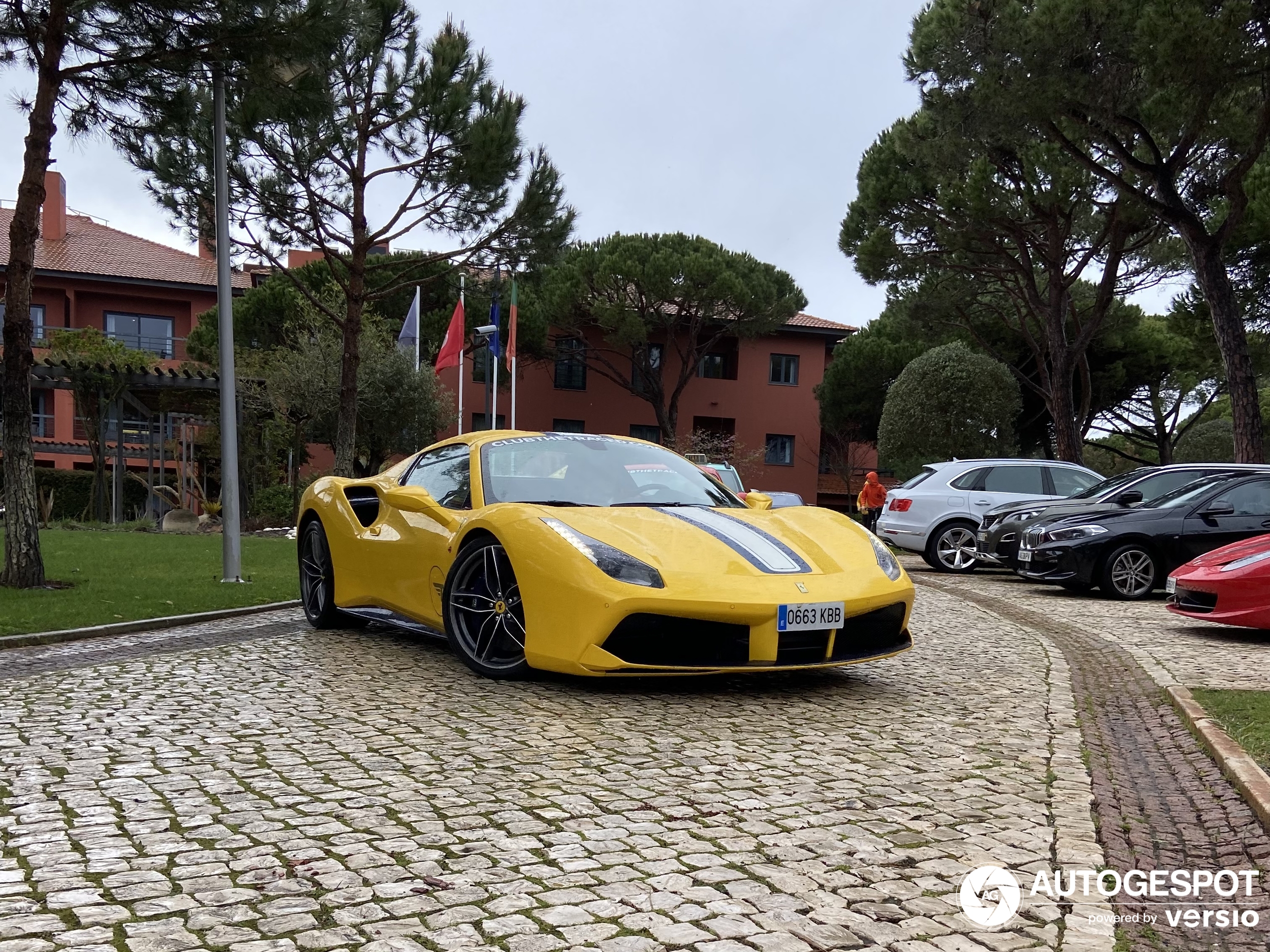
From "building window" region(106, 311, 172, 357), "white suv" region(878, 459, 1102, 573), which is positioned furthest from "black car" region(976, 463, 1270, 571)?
"building window" region(106, 311, 172, 357)

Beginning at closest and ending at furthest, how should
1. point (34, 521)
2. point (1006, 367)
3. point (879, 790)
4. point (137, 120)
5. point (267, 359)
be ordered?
point (879, 790) → point (34, 521) → point (137, 120) → point (267, 359) → point (1006, 367)

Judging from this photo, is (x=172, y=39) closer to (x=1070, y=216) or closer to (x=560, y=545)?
(x=560, y=545)

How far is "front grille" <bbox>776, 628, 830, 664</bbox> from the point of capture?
16.1ft

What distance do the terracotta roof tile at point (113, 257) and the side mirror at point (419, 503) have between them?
3503 centimetres

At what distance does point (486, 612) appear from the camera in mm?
5457

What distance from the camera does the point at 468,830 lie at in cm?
317

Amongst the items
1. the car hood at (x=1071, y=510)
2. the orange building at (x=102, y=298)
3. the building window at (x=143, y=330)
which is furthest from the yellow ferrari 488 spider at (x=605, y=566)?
the building window at (x=143, y=330)

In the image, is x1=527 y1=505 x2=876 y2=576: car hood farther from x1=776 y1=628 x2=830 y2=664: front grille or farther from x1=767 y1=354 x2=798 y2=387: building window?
x1=767 y1=354 x2=798 y2=387: building window

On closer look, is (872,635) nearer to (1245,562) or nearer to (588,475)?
(588,475)

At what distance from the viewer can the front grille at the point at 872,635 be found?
16.9 ft

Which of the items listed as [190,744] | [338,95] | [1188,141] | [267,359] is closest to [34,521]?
[190,744]

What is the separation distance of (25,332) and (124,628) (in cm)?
341

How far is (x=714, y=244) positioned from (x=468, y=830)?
3560cm

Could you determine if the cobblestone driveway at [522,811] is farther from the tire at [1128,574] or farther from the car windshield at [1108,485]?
the car windshield at [1108,485]
